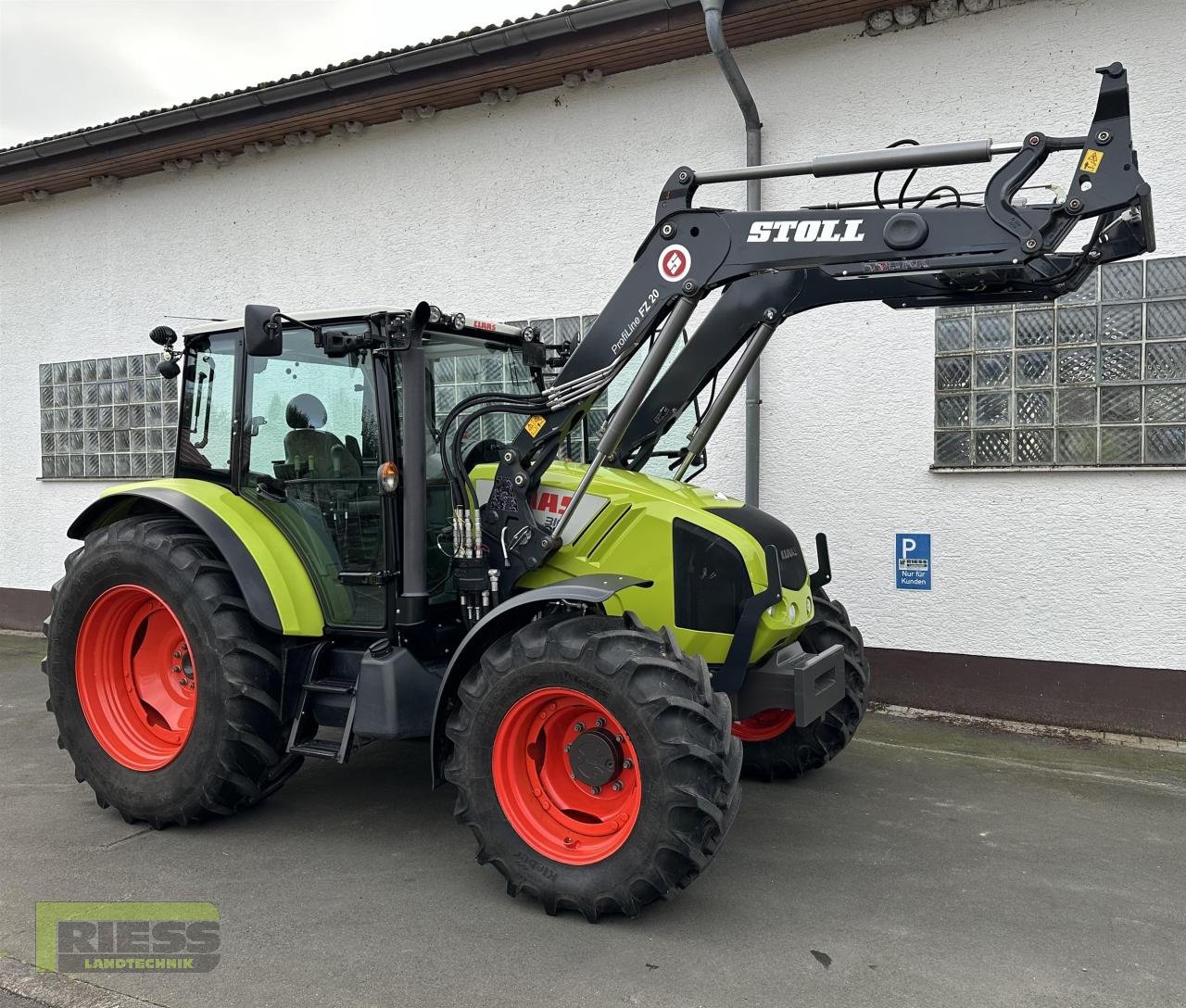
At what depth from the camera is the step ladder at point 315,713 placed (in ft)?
13.0

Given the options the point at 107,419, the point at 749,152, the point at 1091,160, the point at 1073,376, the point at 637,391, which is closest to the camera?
the point at 1091,160

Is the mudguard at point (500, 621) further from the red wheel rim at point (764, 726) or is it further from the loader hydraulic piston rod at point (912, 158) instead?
the loader hydraulic piston rod at point (912, 158)

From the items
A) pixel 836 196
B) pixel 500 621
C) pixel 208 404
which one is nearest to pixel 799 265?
pixel 500 621

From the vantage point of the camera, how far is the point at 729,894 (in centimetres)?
355

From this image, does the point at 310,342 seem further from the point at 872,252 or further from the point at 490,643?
the point at 872,252

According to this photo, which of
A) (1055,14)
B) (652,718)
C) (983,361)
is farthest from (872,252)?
(1055,14)

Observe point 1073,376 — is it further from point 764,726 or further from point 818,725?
point 764,726

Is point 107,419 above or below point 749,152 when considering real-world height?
below

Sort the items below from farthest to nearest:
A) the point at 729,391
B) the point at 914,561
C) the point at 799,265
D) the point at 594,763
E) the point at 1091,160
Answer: the point at 914,561 < the point at 729,391 < the point at 799,265 < the point at 594,763 < the point at 1091,160

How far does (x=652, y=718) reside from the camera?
3209mm

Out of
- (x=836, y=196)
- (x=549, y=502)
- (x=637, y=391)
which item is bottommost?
(x=549, y=502)

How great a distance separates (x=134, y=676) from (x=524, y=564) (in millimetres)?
1994

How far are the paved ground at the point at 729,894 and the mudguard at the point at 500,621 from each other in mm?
565

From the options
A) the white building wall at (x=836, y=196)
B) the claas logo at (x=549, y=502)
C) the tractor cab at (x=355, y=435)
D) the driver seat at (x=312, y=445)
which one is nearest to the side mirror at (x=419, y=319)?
the tractor cab at (x=355, y=435)
